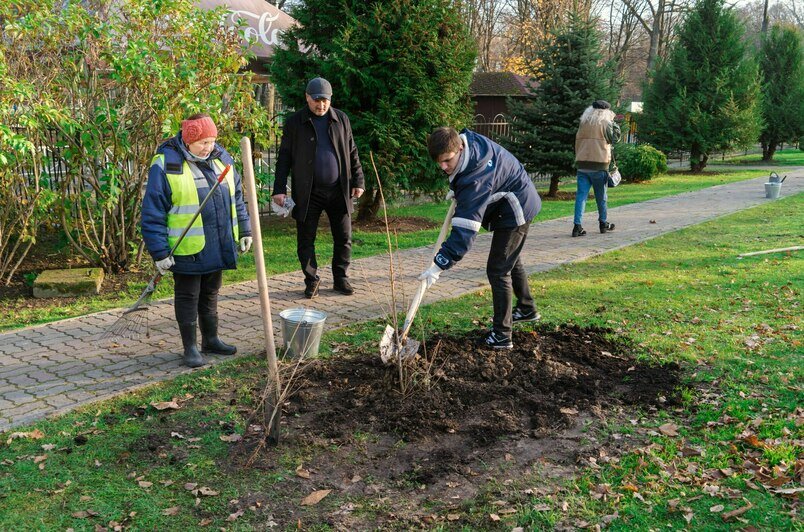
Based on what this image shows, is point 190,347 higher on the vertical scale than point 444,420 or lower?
higher

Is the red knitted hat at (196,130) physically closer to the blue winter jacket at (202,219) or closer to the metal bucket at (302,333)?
the blue winter jacket at (202,219)

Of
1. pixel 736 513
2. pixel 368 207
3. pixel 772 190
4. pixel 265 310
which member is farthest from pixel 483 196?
pixel 772 190

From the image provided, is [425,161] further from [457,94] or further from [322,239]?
[322,239]

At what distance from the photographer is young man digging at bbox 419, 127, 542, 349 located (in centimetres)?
489

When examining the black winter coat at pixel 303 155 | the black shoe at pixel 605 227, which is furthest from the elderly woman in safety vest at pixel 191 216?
the black shoe at pixel 605 227

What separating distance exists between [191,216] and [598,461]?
3152mm

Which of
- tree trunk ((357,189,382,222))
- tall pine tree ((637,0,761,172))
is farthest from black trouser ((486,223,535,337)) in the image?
tall pine tree ((637,0,761,172))

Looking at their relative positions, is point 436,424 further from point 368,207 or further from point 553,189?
point 553,189

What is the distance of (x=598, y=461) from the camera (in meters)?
3.94

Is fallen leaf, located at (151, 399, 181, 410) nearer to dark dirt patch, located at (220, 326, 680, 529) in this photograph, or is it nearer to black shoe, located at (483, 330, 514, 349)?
dark dirt patch, located at (220, 326, 680, 529)

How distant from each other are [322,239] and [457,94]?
128 inches

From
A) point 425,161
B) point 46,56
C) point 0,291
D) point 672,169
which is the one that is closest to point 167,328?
point 0,291

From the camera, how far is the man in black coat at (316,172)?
6848 millimetres

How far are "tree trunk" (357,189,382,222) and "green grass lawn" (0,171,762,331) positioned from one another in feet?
2.56
